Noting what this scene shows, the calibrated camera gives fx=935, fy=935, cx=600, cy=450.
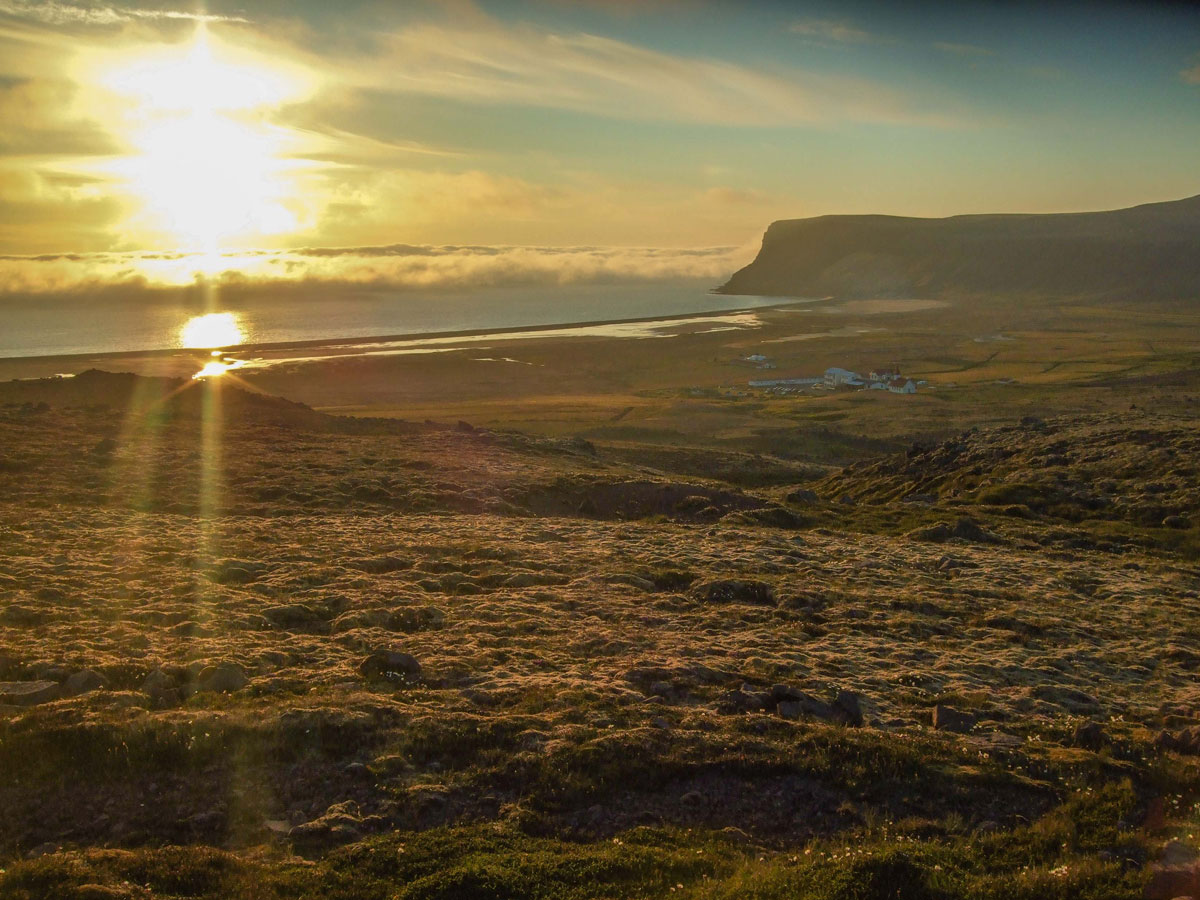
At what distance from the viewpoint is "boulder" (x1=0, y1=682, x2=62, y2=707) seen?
13.3m

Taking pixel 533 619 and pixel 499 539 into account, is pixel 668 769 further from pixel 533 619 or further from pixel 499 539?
pixel 499 539

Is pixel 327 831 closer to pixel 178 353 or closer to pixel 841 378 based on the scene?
pixel 841 378

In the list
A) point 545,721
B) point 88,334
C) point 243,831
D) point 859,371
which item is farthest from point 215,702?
point 88,334

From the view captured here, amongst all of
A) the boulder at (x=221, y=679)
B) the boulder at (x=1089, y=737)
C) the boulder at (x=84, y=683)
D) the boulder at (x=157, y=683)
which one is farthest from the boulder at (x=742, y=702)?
the boulder at (x=84, y=683)

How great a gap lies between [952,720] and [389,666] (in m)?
8.93

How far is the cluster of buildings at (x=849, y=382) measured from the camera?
354 ft

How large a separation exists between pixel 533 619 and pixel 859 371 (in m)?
120

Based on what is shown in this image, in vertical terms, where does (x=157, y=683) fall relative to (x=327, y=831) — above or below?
above

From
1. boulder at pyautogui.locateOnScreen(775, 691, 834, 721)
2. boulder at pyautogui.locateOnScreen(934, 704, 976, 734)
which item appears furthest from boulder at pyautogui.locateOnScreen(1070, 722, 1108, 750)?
boulder at pyautogui.locateOnScreen(775, 691, 834, 721)

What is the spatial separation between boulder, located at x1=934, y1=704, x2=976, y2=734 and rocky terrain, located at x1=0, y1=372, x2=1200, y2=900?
319 millimetres

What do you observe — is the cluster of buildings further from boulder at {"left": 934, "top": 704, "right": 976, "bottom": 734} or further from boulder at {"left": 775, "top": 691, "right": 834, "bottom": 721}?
boulder at {"left": 775, "top": 691, "right": 834, "bottom": 721}

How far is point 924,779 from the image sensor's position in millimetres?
12297

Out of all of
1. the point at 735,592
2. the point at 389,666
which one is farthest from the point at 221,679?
the point at 735,592

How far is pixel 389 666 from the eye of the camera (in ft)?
50.6
